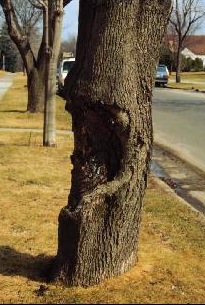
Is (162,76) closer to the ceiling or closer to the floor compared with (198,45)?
closer to the floor

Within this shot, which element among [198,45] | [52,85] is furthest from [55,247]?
[198,45]

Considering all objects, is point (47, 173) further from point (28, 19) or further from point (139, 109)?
point (28, 19)

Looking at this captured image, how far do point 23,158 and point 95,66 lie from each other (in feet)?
20.7

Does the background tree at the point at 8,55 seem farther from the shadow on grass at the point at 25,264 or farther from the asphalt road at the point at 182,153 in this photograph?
the shadow on grass at the point at 25,264

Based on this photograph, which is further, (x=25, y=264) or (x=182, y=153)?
(x=182, y=153)

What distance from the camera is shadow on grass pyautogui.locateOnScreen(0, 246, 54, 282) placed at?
4609 millimetres

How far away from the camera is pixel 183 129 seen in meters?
16.8

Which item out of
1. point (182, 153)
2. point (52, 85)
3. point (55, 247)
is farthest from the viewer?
point (182, 153)

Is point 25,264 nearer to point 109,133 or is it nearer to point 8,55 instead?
point 109,133

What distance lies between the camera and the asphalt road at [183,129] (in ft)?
41.3

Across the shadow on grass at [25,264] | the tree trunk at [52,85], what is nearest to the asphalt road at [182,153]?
the tree trunk at [52,85]

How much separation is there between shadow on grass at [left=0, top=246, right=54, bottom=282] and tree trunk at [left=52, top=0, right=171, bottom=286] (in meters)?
0.28

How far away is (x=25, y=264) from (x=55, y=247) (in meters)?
0.55

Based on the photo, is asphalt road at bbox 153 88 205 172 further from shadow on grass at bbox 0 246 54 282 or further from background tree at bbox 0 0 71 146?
shadow on grass at bbox 0 246 54 282
